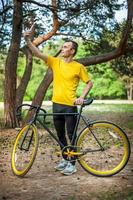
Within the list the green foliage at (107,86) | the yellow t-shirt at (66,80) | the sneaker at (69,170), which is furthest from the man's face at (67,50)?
the green foliage at (107,86)

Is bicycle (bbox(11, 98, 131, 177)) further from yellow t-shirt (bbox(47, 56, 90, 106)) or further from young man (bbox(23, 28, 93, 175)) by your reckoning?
yellow t-shirt (bbox(47, 56, 90, 106))

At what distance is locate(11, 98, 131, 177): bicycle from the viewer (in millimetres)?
6691

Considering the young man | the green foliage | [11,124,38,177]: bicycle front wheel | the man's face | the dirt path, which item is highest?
the man's face

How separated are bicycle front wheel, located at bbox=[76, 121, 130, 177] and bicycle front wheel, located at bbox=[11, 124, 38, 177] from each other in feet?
2.24

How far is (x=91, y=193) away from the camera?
5.87m

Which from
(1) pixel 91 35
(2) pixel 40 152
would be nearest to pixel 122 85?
(1) pixel 91 35

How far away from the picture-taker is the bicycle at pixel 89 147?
6.69 m

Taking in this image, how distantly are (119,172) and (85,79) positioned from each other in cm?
153

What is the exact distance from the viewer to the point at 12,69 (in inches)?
574

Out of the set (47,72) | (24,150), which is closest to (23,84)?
(47,72)

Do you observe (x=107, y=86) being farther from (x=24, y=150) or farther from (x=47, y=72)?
(x=24, y=150)

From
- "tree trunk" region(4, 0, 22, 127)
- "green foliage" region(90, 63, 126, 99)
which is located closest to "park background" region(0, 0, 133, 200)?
"tree trunk" region(4, 0, 22, 127)

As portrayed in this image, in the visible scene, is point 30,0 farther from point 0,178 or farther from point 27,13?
point 0,178

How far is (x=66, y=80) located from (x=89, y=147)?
1.05m
